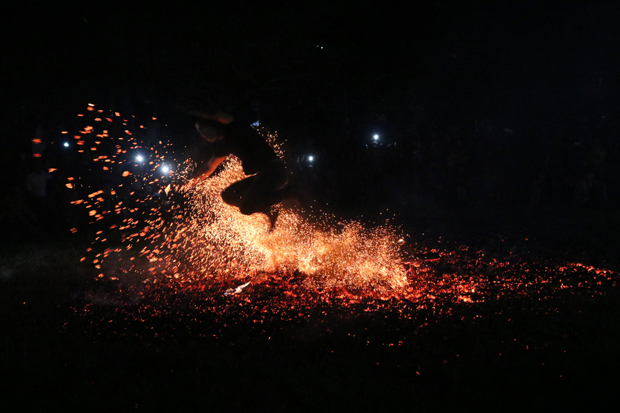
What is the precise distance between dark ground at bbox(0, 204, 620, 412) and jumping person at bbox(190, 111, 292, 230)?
74.0 inches

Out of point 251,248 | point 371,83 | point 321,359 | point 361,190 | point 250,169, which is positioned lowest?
point 321,359

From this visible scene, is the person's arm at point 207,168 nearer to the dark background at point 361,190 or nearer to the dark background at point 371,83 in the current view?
the dark background at point 361,190

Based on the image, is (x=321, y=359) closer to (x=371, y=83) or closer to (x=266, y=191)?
(x=266, y=191)

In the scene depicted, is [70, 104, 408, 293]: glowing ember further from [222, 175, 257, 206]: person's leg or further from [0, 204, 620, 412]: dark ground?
[0, 204, 620, 412]: dark ground

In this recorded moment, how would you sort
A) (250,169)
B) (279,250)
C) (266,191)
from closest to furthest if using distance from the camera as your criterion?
(266,191), (250,169), (279,250)

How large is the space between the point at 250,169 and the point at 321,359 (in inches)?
128

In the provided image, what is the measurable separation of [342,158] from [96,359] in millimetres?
10299

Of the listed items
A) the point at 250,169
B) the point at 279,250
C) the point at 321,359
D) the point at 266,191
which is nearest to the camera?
the point at 321,359

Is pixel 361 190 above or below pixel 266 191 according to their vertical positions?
above

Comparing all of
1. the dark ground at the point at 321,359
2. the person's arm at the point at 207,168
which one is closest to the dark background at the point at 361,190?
the dark ground at the point at 321,359

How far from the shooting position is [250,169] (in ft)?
19.3

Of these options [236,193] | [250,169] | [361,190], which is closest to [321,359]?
[236,193]

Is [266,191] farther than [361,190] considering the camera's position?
No

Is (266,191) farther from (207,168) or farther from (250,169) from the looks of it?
(207,168)
